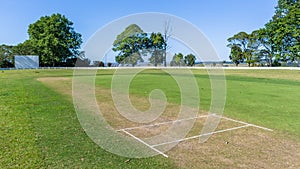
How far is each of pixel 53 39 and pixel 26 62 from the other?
7.51m

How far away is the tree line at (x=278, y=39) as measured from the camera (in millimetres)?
36250

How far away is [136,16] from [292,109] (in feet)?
18.7

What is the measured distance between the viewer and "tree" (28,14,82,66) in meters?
51.5

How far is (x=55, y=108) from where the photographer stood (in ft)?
25.4

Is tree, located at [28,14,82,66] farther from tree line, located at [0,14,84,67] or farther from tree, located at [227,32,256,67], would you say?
tree, located at [227,32,256,67]

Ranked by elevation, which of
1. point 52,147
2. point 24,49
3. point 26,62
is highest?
point 24,49

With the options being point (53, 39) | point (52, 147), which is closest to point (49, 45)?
point (53, 39)

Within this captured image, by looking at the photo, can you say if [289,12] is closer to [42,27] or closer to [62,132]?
[62,132]

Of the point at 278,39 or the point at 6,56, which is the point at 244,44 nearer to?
the point at 278,39

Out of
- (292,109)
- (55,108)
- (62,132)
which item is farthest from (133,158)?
(292,109)

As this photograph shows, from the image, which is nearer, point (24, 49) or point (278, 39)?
point (278, 39)

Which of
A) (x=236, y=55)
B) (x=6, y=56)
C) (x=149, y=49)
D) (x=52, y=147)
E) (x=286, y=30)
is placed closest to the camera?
(x=52, y=147)

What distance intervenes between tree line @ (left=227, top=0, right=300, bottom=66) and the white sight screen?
4442 cm

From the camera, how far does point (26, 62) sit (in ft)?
167
